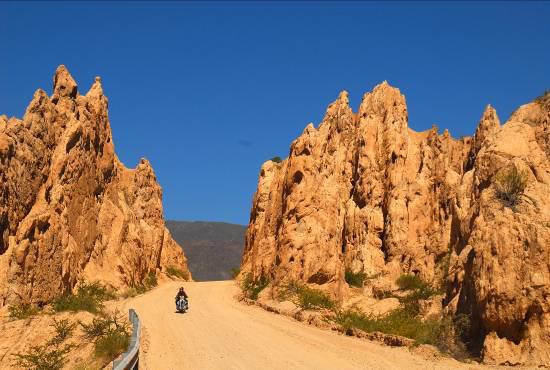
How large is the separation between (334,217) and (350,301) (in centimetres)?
459

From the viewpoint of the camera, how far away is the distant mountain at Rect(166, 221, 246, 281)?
6132 inches

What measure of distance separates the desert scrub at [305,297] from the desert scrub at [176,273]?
32199mm

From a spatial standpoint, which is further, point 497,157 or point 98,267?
point 98,267

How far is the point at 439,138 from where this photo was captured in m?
47.5

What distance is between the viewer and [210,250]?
170 meters

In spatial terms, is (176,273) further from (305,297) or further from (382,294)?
(305,297)

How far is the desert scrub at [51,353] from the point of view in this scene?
58.6ft

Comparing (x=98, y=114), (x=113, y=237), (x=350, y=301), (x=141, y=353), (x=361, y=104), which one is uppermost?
(x=361, y=104)

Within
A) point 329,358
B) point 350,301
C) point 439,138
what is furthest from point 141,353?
point 439,138

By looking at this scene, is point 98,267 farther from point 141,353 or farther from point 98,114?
Answer: point 141,353

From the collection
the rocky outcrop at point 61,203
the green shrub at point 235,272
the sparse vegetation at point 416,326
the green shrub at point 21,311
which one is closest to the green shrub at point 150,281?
the rocky outcrop at point 61,203

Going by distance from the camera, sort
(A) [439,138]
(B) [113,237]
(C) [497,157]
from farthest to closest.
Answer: (A) [439,138] → (B) [113,237] → (C) [497,157]

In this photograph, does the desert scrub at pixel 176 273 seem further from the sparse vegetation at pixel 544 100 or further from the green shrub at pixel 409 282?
the sparse vegetation at pixel 544 100

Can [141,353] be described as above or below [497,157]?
below
